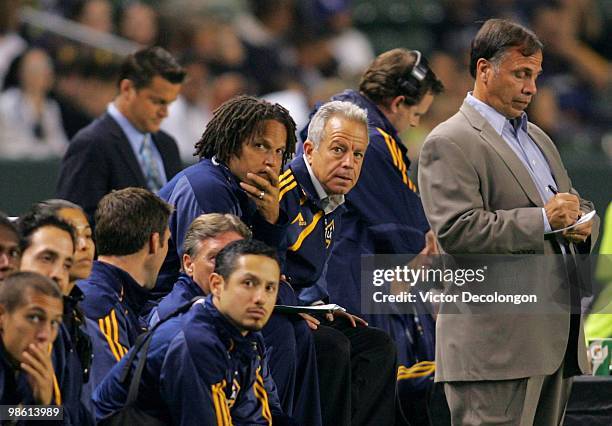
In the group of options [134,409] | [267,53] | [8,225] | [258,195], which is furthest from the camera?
[267,53]

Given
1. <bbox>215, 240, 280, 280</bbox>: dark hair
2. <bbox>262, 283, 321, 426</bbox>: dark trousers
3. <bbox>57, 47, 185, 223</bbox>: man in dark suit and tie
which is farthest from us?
<bbox>57, 47, 185, 223</bbox>: man in dark suit and tie

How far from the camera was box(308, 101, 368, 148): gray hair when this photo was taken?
5.27m

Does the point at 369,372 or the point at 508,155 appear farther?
the point at 369,372

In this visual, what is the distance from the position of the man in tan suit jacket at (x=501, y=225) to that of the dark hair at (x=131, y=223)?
899 millimetres

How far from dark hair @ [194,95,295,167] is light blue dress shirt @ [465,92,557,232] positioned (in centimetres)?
65

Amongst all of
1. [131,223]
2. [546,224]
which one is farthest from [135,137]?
[546,224]

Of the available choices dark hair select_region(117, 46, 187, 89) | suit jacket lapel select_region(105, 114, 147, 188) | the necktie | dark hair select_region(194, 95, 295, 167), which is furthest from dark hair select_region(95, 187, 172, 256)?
dark hair select_region(117, 46, 187, 89)

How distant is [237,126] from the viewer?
193 inches

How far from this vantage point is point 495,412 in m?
4.70

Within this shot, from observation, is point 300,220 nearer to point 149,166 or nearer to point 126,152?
point 126,152

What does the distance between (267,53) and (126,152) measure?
14.0 feet

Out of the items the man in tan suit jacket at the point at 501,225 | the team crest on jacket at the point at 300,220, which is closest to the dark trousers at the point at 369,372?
the team crest on jacket at the point at 300,220

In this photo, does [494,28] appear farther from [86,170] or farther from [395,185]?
[86,170]

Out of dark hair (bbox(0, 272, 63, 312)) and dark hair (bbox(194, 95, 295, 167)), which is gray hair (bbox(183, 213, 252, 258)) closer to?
dark hair (bbox(194, 95, 295, 167))
